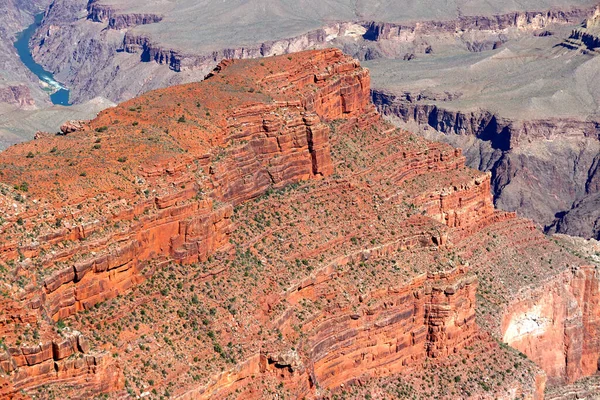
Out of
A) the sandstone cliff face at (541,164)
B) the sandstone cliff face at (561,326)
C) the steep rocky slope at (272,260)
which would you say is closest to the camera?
the steep rocky slope at (272,260)

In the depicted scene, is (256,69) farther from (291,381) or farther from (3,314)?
(3,314)

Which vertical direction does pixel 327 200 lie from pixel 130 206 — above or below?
below

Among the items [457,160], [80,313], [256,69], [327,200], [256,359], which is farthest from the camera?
[457,160]

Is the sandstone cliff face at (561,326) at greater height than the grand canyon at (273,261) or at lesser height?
lesser

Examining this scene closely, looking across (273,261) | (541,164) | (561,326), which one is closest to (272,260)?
(273,261)

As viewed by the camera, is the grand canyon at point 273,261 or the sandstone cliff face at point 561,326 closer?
the grand canyon at point 273,261

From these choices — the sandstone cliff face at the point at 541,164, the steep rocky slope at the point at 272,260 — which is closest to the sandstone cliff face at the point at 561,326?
the steep rocky slope at the point at 272,260

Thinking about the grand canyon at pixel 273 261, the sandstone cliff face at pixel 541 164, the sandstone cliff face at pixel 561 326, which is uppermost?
the grand canyon at pixel 273 261

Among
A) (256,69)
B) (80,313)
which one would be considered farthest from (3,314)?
(256,69)

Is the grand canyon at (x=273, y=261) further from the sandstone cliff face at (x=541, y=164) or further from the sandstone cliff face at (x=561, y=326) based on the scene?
the sandstone cliff face at (x=541, y=164)
